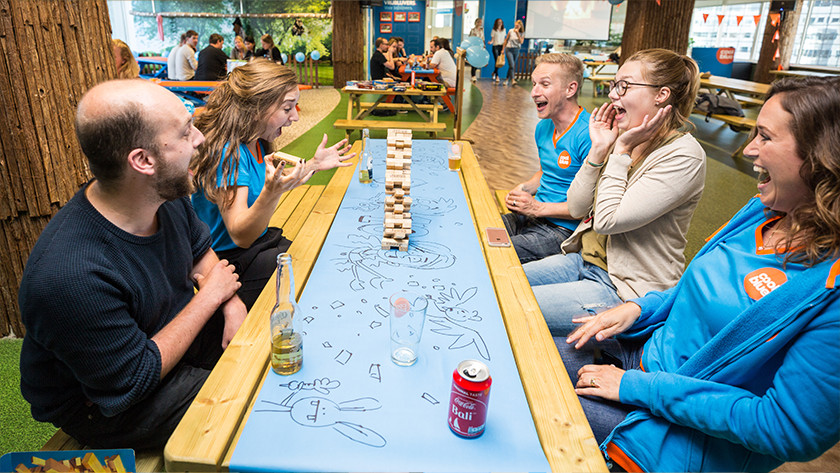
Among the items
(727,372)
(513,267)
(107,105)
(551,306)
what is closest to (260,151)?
(107,105)

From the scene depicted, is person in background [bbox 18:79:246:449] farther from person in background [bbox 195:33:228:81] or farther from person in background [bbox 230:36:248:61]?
person in background [bbox 230:36:248:61]

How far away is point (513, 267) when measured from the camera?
6.00 feet

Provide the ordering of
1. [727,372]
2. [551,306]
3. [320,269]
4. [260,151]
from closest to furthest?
1. [727,372]
2. [320,269]
3. [551,306]
4. [260,151]

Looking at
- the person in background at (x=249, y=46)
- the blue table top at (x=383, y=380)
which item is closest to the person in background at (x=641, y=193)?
the blue table top at (x=383, y=380)

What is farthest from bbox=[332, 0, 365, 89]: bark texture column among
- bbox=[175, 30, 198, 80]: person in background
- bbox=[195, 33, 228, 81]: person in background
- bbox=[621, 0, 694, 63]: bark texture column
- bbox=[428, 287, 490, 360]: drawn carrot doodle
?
bbox=[428, 287, 490, 360]: drawn carrot doodle

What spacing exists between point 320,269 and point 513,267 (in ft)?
2.34

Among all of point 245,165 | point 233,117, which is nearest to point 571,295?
point 245,165

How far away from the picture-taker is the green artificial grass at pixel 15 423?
1.90 metres

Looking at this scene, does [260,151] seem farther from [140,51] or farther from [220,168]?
[140,51]

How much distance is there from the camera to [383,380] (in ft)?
3.99

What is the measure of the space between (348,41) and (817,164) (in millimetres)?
13097

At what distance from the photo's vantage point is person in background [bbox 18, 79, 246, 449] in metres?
1.14

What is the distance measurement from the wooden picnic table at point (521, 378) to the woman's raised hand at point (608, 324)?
22 centimetres

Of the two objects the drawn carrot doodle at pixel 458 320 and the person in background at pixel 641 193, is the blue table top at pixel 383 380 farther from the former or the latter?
the person in background at pixel 641 193
